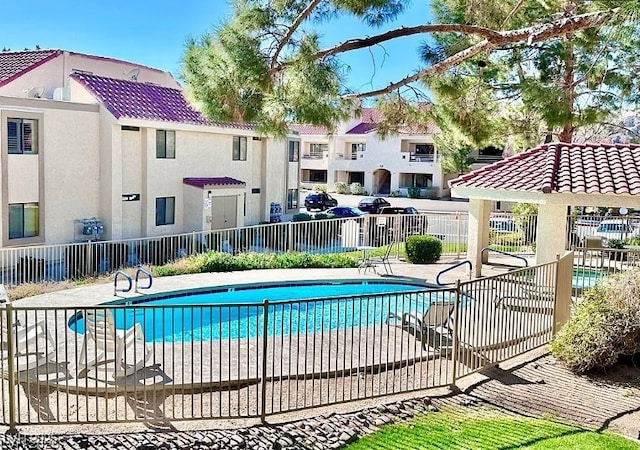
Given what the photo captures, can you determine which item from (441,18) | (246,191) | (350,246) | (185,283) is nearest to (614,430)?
(441,18)

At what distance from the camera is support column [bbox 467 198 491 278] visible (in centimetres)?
1977

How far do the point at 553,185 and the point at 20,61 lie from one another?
24.1m

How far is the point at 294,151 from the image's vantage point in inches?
1528

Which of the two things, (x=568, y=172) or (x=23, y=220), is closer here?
(x=568, y=172)

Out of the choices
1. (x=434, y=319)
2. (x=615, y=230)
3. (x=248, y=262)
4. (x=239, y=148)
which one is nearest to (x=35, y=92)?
(x=239, y=148)

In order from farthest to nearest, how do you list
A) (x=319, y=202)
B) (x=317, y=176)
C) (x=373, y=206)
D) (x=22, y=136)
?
(x=317, y=176), (x=319, y=202), (x=373, y=206), (x=22, y=136)

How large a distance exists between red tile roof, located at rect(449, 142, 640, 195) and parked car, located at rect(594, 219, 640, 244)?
7.52 meters

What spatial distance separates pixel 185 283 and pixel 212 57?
791cm

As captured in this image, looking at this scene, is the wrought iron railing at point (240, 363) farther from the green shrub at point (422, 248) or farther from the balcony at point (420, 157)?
the balcony at point (420, 157)

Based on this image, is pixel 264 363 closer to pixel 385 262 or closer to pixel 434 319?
pixel 434 319

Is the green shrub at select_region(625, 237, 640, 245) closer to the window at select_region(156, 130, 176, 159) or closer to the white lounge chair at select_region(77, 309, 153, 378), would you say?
the window at select_region(156, 130, 176, 159)

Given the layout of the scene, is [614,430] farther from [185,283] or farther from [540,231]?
[185,283]

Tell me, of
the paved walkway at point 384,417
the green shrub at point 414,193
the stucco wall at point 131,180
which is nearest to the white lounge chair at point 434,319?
the paved walkway at point 384,417

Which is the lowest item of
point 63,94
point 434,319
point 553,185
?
point 434,319
